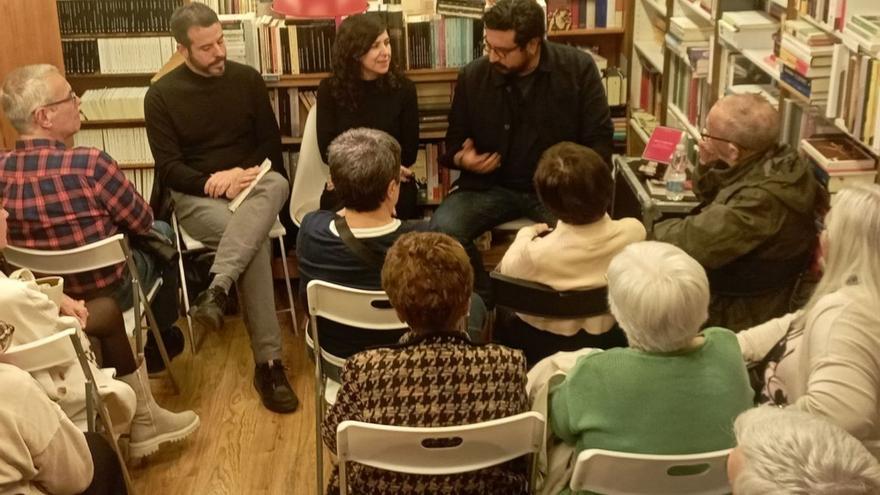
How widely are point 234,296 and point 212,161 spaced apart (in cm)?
69

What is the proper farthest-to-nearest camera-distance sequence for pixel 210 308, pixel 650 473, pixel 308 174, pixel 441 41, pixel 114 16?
1. pixel 114 16
2. pixel 441 41
3. pixel 308 174
4. pixel 210 308
5. pixel 650 473

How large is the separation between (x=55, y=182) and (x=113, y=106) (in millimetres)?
1612

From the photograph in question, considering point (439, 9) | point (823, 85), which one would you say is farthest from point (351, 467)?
point (439, 9)

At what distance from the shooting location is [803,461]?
1.35m

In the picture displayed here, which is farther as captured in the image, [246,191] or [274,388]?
[246,191]

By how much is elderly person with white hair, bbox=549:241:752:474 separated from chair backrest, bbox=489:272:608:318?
2.03 ft

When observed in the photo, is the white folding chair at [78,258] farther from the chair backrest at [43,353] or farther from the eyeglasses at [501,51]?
the eyeglasses at [501,51]

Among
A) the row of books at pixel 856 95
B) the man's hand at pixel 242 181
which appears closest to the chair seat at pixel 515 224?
the man's hand at pixel 242 181

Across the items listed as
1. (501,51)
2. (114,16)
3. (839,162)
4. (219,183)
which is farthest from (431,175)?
(839,162)

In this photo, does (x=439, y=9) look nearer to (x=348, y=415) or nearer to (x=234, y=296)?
(x=234, y=296)

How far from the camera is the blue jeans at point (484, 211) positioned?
3832 mm

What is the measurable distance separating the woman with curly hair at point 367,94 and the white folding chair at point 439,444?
1912mm

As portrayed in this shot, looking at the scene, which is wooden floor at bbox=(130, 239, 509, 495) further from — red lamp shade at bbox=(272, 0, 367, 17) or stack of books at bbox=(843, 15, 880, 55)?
stack of books at bbox=(843, 15, 880, 55)

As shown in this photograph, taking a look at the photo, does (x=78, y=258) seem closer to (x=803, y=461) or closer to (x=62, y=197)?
(x=62, y=197)
